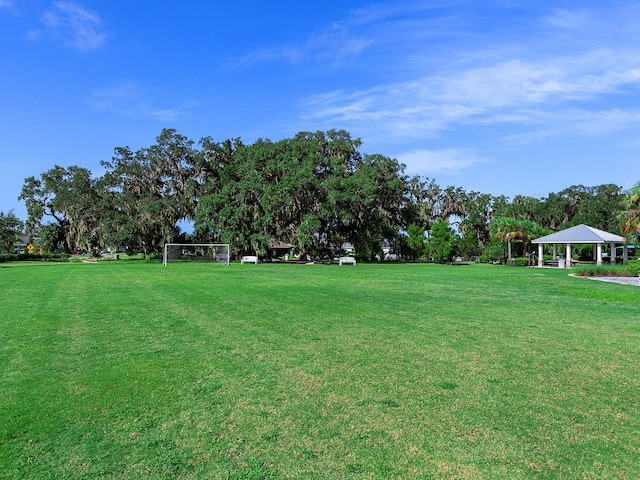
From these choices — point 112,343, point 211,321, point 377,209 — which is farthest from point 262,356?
point 377,209

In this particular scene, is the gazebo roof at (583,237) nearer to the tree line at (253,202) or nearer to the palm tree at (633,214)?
the tree line at (253,202)

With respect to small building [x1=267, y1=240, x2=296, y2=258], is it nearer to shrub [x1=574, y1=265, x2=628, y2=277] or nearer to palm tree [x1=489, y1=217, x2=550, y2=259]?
palm tree [x1=489, y1=217, x2=550, y2=259]

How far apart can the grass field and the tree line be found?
103 ft

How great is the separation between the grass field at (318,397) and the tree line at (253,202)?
3150 centimetres

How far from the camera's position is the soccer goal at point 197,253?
40594 millimetres

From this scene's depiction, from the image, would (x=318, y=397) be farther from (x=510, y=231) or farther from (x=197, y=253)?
(x=510, y=231)

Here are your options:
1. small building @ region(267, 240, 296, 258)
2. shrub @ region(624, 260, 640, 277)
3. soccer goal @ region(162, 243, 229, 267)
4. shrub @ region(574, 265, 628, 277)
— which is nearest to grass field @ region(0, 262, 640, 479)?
shrub @ region(624, 260, 640, 277)

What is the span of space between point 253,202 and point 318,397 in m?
38.2

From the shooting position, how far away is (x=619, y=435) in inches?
131

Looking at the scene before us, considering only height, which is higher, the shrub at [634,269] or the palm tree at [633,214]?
the palm tree at [633,214]

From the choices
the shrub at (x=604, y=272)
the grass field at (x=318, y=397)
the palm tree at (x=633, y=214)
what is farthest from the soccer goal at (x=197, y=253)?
the grass field at (x=318, y=397)

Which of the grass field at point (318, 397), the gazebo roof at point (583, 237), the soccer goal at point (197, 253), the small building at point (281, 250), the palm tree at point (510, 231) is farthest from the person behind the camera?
the small building at point (281, 250)

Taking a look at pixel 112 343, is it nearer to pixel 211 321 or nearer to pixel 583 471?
pixel 211 321

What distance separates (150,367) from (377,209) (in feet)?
138
